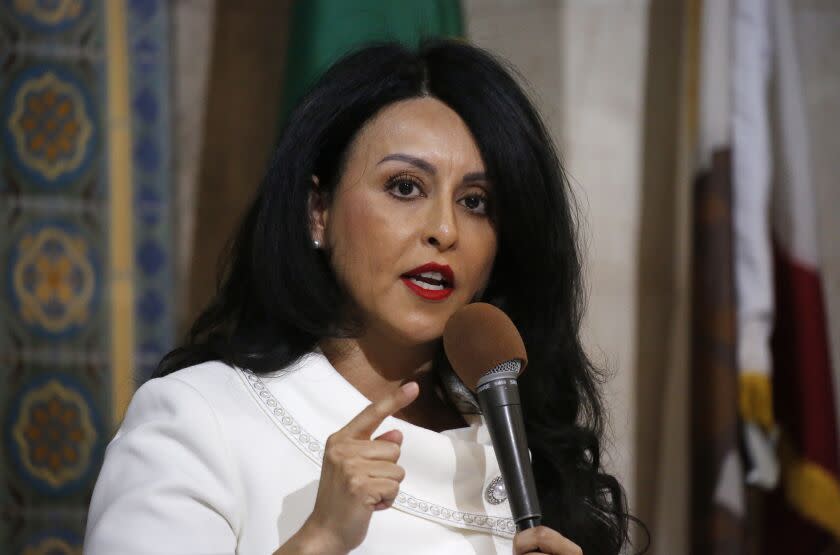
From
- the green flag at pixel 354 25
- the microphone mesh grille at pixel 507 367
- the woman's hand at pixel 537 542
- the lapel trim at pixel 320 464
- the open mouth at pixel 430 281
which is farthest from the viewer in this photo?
the green flag at pixel 354 25

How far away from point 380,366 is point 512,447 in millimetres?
481

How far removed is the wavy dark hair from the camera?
5.30 feet

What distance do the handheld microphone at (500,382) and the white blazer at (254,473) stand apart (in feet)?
0.73

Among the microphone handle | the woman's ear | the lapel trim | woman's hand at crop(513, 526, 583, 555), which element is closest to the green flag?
the woman's ear

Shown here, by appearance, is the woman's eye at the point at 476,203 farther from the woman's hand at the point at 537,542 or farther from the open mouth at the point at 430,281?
the woman's hand at the point at 537,542

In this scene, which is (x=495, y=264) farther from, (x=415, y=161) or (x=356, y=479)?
(x=356, y=479)

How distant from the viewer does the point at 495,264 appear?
182 centimetres

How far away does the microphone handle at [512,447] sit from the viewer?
1.20 m

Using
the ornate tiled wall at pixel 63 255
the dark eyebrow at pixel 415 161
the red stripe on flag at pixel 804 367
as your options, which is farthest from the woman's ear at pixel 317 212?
the red stripe on flag at pixel 804 367

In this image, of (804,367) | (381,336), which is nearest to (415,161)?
(381,336)

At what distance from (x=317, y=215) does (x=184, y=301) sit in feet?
4.59

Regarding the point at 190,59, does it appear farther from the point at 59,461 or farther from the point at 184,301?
the point at 59,461

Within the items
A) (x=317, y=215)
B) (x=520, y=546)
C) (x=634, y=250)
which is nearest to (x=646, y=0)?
(x=634, y=250)

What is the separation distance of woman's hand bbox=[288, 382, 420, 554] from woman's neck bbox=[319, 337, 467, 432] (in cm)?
41
